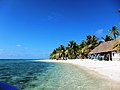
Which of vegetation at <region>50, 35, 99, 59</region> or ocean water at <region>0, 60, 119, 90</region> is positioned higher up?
vegetation at <region>50, 35, 99, 59</region>

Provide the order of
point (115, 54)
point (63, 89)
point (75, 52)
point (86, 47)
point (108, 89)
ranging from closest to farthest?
point (108, 89), point (63, 89), point (115, 54), point (86, 47), point (75, 52)

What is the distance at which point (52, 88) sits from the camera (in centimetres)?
1004

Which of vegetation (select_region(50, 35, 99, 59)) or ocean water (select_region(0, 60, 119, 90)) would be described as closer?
ocean water (select_region(0, 60, 119, 90))

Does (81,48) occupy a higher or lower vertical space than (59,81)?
higher

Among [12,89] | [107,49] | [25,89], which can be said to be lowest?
[25,89]

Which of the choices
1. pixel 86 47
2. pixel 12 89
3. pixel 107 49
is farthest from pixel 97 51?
pixel 12 89

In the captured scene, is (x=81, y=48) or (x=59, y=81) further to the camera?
(x=81, y=48)

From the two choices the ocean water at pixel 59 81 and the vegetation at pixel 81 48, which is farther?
the vegetation at pixel 81 48

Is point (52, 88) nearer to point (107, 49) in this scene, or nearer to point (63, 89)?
point (63, 89)

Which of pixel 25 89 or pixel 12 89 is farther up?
pixel 12 89

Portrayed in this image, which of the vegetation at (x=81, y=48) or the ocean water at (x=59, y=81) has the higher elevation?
the vegetation at (x=81, y=48)

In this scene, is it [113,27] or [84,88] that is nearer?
[84,88]

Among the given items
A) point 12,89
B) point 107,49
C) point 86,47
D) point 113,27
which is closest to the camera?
point 12,89

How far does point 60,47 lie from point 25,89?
6570 cm
